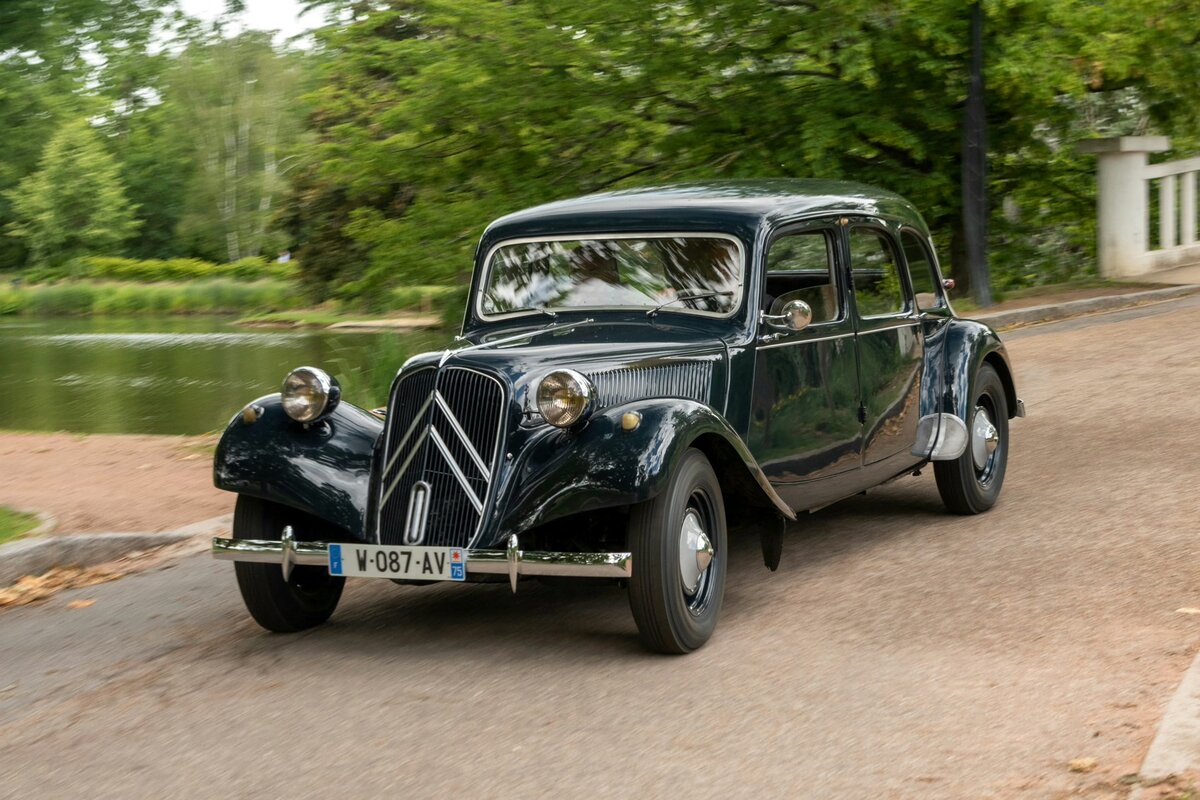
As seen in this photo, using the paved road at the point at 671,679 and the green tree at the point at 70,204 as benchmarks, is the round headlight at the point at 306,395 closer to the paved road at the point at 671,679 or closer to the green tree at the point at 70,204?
the paved road at the point at 671,679

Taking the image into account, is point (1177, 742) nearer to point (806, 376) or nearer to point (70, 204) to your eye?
point (806, 376)

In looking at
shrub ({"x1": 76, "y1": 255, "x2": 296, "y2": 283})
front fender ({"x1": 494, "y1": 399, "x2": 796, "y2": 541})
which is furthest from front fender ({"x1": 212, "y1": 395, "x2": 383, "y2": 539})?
shrub ({"x1": 76, "y1": 255, "x2": 296, "y2": 283})

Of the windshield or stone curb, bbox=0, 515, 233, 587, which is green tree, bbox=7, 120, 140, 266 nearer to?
stone curb, bbox=0, 515, 233, 587

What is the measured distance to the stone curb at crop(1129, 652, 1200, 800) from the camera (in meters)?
4.15

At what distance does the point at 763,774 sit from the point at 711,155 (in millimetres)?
18341

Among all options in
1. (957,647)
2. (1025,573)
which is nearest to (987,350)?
(1025,573)

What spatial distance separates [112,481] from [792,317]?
5807 millimetres

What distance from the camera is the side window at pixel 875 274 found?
7531 mm

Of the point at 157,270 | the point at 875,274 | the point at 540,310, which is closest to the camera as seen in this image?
the point at 540,310

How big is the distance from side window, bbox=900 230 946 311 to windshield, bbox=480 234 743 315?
173cm

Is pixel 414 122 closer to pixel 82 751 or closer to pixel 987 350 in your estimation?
pixel 987 350

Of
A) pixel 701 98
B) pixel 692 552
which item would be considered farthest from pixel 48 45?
pixel 692 552

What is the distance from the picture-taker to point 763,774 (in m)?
4.41

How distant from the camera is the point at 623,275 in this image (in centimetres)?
692
